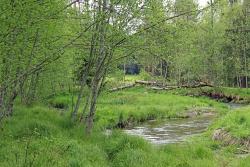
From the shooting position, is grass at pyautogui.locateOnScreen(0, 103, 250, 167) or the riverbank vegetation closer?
the riverbank vegetation

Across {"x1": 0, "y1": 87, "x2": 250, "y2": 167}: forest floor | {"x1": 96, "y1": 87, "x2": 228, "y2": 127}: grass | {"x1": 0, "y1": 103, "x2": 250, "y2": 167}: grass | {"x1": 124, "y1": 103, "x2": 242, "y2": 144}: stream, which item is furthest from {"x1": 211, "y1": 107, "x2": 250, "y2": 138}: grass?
{"x1": 96, "y1": 87, "x2": 228, "y2": 127}: grass

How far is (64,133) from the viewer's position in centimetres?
1478

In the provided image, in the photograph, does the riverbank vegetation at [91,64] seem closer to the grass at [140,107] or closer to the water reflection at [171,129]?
the grass at [140,107]

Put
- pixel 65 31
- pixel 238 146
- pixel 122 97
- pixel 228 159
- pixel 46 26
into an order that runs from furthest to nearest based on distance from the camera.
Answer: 1. pixel 122 97
2. pixel 238 146
3. pixel 65 31
4. pixel 228 159
5. pixel 46 26

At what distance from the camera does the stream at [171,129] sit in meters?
19.2

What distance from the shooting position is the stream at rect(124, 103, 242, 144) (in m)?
19.2

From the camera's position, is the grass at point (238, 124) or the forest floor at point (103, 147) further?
the grass at point (238, 124)

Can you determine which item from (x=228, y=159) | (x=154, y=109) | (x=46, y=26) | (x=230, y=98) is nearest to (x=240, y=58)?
(x=230, y=98)

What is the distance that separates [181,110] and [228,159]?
17996 millimetres

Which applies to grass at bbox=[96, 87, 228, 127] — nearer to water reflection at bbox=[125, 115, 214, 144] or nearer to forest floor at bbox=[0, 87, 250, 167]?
water reflection at bbox=[125, 115, 214, 144]

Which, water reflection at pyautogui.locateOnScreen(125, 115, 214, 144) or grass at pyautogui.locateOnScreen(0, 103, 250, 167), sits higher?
grass at pyautogui.locateOnScreen(0, 103, 250, 167)

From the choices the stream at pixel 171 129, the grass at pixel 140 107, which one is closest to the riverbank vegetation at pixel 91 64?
the grass at pixel 140 107

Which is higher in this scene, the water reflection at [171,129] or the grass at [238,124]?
the grass at [238,124]

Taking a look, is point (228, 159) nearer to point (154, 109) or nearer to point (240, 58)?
point (154, 109)
